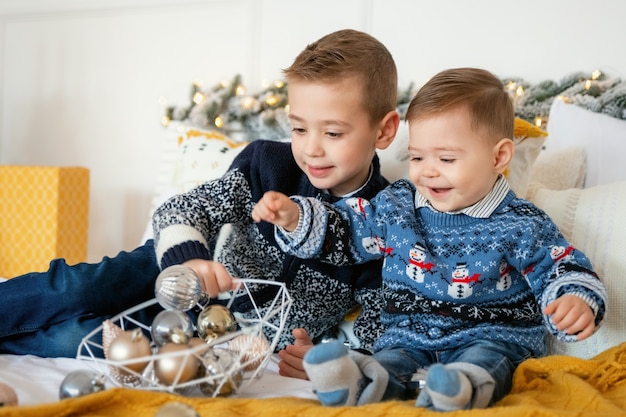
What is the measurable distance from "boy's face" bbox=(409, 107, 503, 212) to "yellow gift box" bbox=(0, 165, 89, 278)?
5.22 ft

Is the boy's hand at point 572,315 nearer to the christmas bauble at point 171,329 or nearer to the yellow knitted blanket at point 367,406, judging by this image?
the yellow knitted blanket at point 367,406

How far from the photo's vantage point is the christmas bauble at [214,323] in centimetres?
102

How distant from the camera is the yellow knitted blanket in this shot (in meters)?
0.79

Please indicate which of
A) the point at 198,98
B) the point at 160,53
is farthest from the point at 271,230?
the point at 160,53

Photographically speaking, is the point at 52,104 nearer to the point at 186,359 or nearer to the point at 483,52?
the point at 483,52

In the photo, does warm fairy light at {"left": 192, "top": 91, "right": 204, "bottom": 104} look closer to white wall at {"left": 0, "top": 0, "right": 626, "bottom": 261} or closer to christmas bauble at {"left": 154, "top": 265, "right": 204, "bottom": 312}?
white wall at {"left": 0, "top": 0, "right": 626, "bottom": 261}

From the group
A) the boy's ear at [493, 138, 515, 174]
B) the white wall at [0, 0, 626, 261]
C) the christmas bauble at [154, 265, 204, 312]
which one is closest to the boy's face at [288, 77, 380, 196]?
the boy's ear at [493, 138, 515, 174]

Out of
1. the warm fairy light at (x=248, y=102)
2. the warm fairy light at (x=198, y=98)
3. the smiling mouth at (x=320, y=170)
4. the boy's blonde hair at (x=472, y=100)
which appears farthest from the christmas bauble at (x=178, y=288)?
the warm fairy light at (x=198, y=98)

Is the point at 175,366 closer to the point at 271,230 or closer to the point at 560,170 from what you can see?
the point at 271,230

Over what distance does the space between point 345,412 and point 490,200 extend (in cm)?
51

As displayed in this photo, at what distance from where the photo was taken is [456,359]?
1.07 meters

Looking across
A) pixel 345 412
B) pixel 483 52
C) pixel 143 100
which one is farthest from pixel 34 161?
pixel 345 412

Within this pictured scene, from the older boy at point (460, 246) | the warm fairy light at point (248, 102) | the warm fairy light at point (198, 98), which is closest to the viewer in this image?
the older boy at point (460, 246)

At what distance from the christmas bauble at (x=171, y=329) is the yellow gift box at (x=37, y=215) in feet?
5.12
